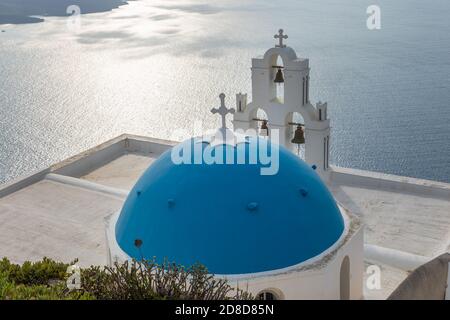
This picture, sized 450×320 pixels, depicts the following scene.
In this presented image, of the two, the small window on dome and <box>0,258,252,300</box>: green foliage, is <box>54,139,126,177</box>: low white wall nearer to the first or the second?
<box>0,258,252,300</box>: green foliage

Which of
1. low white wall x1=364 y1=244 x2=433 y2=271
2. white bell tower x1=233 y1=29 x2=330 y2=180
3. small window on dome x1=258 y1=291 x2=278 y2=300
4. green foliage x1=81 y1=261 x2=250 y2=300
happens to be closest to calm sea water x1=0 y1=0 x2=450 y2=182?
white bell tower x1=233 y1=29 x2=330 y2=180

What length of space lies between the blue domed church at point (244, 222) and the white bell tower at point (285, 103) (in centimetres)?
520

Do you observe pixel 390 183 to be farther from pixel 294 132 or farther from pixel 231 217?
pixel 231 217

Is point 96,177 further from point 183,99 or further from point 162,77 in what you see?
point 162,77

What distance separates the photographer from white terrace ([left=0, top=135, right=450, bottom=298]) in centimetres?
1487

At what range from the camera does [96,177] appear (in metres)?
20.8

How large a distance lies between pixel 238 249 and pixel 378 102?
36.4 metres

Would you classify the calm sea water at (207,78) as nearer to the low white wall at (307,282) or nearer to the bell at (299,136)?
the bell at (299,136)

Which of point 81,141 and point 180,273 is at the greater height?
point 180,273

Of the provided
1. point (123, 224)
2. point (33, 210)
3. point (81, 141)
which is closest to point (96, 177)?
point (33, 210)

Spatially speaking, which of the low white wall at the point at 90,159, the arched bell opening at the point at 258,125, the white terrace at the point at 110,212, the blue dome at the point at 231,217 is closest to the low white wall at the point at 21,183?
the white terrace at the point at 110,212

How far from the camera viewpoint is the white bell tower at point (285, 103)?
54.4 feet

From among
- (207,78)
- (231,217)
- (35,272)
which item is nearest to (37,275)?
(35,272)

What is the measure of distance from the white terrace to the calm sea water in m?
16.2
